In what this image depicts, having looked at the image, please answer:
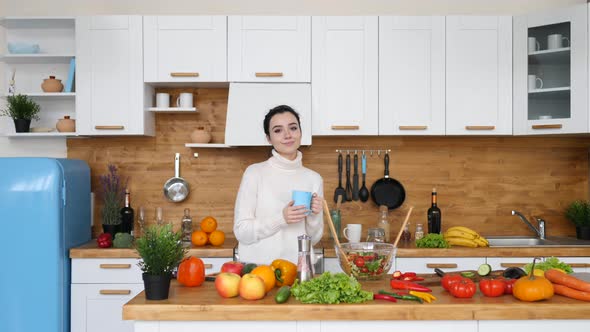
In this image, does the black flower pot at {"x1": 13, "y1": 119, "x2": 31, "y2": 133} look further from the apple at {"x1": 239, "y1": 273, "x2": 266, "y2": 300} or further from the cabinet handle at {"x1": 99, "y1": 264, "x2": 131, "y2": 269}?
the apple at {"x1": 239, "y1": 273, "x2": 266, "y2": 300}

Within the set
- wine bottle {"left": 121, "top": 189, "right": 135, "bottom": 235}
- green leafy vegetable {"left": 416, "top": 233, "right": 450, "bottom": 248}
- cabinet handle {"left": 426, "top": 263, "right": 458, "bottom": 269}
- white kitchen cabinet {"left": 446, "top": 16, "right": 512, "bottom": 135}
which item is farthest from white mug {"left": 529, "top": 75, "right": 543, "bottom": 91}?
wine bottle {"left": 121, "top": 189, "right": 135, "bottom": 235}

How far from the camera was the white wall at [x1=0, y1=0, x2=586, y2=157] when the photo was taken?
4312 mm

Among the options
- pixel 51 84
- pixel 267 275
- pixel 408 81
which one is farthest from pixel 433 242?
pixel 51 84

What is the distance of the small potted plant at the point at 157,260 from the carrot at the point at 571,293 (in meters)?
1.34

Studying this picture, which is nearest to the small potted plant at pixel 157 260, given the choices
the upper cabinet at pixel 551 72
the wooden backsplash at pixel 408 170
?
the wooden backsplash at pixel 408 170

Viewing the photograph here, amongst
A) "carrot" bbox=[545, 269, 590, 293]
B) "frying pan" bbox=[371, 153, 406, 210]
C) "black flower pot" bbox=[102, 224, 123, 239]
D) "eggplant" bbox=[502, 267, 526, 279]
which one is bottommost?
"black flower pot" bbox=[102, 224, 123, 239]

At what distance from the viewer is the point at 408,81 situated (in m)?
4.00

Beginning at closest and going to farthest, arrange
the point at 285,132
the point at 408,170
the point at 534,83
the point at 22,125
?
the point at 285,132, the point at 534,83, the point at 22,125, the point at 408,170

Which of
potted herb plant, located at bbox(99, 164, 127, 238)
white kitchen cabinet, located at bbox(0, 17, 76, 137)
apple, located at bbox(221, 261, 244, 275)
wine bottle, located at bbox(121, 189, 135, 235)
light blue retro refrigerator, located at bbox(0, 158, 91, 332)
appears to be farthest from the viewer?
white kitchen cabinet, located at bbox(0, 17, 76, 137)

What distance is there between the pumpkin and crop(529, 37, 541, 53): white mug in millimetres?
2343

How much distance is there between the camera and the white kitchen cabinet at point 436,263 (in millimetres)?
3717

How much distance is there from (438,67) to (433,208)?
95 cm

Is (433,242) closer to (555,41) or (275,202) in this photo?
(275,202)

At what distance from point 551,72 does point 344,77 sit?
134cm
